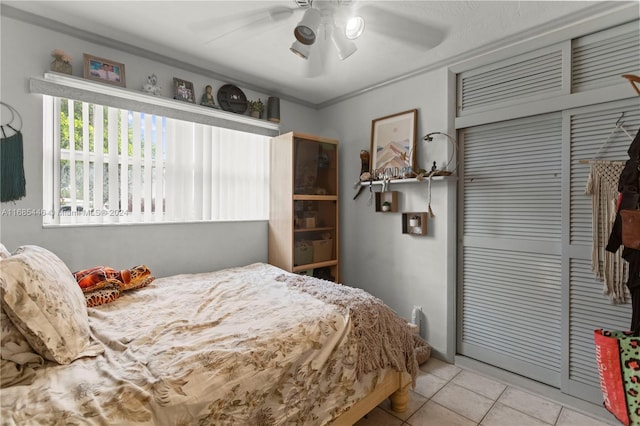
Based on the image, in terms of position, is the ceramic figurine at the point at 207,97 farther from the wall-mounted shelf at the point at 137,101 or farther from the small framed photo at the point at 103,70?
the small framed photo at the point at 103,70

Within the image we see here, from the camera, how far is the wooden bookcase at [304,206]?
2.89 meters

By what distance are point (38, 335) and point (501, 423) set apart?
2.37 meters

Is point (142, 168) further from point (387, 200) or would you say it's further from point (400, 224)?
point (400, 224)

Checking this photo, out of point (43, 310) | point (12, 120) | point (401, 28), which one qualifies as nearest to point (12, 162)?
point (12, 120)

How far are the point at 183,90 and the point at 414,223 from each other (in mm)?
2309

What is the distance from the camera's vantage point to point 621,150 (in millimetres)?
1816

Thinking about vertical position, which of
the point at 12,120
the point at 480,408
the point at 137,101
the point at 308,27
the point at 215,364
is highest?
the point at 308,27

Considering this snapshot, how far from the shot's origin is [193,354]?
1168mm

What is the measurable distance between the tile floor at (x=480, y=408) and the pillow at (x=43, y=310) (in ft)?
5.15

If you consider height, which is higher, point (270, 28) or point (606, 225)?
point (270, 28)

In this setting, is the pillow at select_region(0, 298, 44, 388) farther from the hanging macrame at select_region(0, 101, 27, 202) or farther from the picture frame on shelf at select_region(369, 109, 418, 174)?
the picture frame on shelf at select_region(369, 109, 418, 174)

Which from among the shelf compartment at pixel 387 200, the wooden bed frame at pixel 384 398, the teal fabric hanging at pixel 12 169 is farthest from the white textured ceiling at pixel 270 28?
the wooden bed frame at pixel 384 398

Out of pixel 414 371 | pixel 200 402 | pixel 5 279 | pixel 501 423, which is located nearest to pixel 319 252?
pixel 414 371

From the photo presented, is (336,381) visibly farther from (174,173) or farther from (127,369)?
(174,173)
